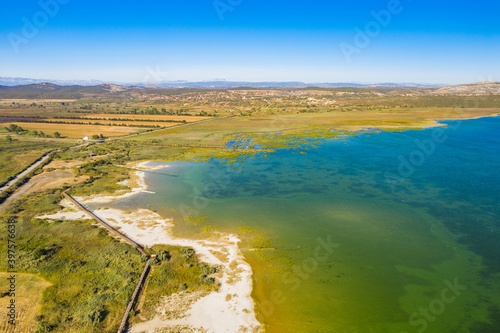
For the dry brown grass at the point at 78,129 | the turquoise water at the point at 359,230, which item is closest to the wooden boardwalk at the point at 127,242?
the turquoise water at the point at 359,230

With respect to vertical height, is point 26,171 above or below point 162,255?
below

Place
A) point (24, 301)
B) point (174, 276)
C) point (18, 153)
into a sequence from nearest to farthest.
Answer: point (24, 301) < point (174, 276) < point (18, 153)

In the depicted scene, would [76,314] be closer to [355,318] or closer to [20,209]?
[355,318]

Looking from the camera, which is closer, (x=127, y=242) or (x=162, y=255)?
(x=162, y=255)

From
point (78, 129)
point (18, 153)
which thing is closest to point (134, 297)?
point (18, 153)

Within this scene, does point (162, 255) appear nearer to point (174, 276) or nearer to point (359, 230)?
point (174, 276)

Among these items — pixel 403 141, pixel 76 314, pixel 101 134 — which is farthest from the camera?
pixel 101 134

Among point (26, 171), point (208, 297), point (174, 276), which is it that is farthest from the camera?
point (26, 171)

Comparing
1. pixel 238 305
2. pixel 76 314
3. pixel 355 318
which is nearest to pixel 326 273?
pixel 355 318
